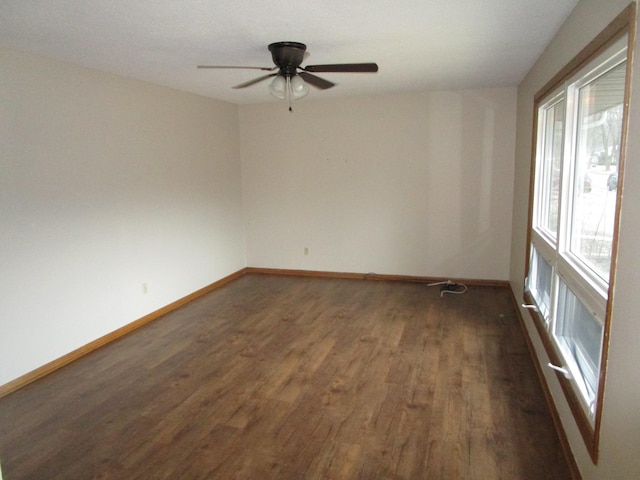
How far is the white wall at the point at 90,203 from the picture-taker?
10.0ft

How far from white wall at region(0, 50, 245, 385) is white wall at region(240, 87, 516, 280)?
1057mm

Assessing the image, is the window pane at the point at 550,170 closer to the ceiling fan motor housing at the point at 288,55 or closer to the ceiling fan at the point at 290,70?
the ceiling fan at the point at 290,70

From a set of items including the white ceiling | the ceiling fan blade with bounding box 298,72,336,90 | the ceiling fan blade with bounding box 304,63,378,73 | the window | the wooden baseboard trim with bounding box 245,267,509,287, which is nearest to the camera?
the window

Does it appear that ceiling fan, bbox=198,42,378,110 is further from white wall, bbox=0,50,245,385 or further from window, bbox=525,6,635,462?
white wall, bbox=0,50,245,385

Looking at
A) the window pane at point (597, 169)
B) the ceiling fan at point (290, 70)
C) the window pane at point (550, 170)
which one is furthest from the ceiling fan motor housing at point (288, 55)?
the window pane at point (550, 170)

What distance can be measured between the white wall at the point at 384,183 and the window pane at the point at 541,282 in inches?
59.4

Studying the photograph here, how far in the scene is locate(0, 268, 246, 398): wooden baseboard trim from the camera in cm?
308

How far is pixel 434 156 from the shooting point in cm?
530

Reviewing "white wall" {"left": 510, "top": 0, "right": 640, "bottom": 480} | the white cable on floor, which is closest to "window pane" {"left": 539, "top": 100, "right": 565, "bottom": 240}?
"white wall" {"left": 510, "top": 0, "right": 640, "bottom": 480}

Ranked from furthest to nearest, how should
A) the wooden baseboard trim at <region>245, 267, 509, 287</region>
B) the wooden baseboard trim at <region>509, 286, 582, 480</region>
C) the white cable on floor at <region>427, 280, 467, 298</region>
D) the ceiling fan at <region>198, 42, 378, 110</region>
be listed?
the wooden baseboard trim at <region>245, 267, 509, 287</region>
the white cable on floor at <region>427, 280, 467, 298</region>
the ceiling fan at <region>198, 42, 378, 110</region>
the wooden baseboard trim at <region>509, 286, 582, 480</region>

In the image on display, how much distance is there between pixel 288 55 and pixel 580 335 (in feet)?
8.26

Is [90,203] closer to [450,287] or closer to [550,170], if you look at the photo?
[550,170]

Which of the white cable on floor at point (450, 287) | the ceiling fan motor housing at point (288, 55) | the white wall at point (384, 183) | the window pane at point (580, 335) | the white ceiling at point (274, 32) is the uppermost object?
the white ceiling at point (274, 32)

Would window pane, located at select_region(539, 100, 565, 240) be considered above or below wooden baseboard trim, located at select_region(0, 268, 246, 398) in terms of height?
above
